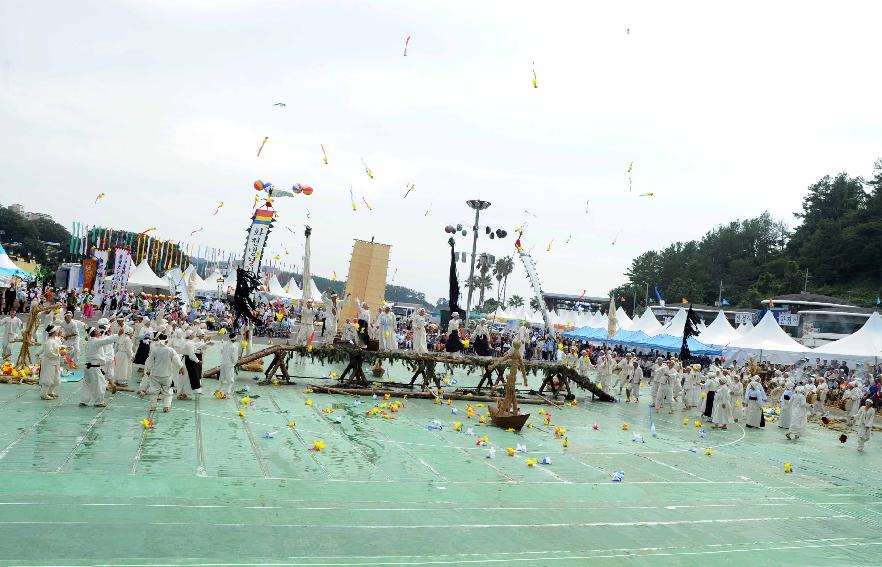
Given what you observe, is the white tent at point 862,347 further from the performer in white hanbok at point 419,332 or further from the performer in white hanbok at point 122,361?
the performer in white hanbok at point 122,361

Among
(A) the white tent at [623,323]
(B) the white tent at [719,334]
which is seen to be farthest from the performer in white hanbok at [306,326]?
(A) the white tent at [623,323]

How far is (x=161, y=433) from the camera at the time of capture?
41.4 feet

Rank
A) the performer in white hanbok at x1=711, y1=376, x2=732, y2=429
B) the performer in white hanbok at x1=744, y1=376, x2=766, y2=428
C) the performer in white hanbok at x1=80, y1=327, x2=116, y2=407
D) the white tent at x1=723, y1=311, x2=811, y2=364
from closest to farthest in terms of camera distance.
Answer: the performer in white hanbok at x1=80, y1=327, x2=116, y2=407 → the performer in white hanbok at x1=711, y1=376, x2=732, y2=429 → the performer in white hanbok at x1=744, y1=376, x2=766, y2=428 → the white tent at x1=723, y1=311, x2=811, y2=364

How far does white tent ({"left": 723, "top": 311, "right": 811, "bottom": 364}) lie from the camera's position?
34719 mm

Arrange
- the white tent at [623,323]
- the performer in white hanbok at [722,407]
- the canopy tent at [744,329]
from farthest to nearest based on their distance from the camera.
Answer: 1. the white tent at [623,323]
2. the canopy tent at [744,329]
3. the performer in white hanbok at [722,407]

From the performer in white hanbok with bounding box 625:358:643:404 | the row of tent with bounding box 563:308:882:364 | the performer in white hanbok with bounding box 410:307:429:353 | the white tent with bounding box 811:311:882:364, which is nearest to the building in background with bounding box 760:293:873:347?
the row of tent with bounding box 563:308:882:364

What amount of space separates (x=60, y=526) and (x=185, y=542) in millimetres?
1409

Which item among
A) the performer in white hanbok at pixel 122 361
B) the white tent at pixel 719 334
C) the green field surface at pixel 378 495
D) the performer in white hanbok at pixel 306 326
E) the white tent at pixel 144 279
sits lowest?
the green field surface at pixel 378 495

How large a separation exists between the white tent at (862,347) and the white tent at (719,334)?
6.46 metres

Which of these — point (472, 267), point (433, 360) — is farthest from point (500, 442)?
point (472, 267)

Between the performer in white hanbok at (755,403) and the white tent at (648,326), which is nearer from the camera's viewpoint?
the performer in white hanbok at (755,403)

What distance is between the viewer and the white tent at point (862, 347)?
104ft

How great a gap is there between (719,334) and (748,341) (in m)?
4.25

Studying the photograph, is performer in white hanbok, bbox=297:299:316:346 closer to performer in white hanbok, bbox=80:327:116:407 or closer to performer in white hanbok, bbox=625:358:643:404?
performer in white hanbok, bbox=80:327:116:407
